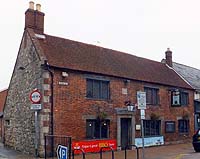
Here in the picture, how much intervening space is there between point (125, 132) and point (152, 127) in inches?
124

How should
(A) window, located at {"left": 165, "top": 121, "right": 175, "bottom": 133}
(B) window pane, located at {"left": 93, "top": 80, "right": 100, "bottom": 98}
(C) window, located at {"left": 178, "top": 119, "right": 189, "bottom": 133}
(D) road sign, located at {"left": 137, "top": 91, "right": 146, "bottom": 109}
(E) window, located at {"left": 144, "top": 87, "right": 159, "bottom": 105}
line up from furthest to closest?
(C) window, located at {"left": 178, "top": 119, "right": 189, "bottom": 133} → (A) window, located at {"left": 165, "top": 121, "right": 175, "bottom": 133} → (E) window, located at {"left": 144, "top": 87, "right": 159, "bottom": 105} → (B) window pane, located at {"left": 93, "top": 80, "right": 100, "bottom": 98} → (D) road sign, located at {"left": 137, "top": 91, "right": 146, "bottom": 109}

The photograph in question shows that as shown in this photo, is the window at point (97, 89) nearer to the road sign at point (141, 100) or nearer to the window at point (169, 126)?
the road sign at point (141, 100)

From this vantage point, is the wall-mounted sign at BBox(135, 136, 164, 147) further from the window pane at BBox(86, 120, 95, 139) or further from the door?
the window pane at BBox(86, 120, 95, 139)

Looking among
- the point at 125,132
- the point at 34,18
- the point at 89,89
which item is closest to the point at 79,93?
the point at 89,89

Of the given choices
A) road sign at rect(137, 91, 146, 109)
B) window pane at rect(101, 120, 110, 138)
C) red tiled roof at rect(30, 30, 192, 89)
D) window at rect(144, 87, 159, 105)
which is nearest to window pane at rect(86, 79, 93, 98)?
red tiled roof at rect(30, 30, 192, 89)

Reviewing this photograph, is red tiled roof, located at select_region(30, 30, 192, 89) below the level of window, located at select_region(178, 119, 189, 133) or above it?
above

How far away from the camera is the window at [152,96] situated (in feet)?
80.0

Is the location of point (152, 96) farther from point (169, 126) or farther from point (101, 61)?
point (101, 61)

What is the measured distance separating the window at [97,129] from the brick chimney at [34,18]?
6.67m

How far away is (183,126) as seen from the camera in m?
28.3

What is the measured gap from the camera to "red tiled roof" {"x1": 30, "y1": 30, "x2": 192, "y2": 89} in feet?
63.8

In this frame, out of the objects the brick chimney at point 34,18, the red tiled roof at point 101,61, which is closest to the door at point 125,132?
the red tiled roof at point 101,61

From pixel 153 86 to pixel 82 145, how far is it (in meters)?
8.69

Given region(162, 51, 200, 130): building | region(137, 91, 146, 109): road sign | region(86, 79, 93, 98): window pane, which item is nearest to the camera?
region(137, 91, 146, 109): road sign
